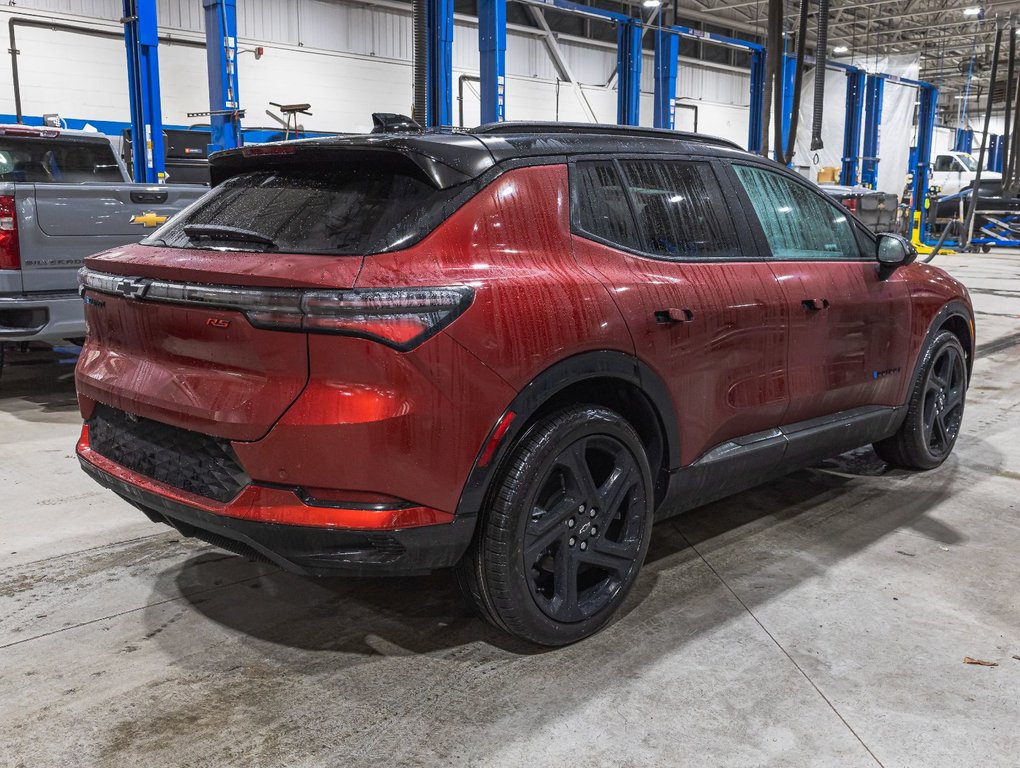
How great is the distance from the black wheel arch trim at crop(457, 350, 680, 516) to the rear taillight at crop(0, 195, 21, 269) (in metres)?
4.44

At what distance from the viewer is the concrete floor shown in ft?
7.51

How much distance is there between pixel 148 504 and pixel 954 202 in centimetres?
2492

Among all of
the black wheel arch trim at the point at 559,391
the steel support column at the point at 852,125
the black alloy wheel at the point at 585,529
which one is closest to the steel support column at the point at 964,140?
the steel support column at the point at 852,125

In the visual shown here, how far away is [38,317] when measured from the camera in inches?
224

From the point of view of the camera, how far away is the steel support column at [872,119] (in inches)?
872

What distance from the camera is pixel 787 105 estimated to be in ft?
59.7

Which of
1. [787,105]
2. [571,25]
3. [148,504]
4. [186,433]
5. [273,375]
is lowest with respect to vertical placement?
[148,504]

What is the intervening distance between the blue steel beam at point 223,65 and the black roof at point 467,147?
6.33m

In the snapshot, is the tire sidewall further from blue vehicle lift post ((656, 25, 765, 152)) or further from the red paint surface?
blue vehicle lift post ((656, 25, 765, 152))

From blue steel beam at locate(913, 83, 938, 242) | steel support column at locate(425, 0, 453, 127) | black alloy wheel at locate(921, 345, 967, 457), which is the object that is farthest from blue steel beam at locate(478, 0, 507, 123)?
blue steel beam at locate(913, 83, 938, 242)

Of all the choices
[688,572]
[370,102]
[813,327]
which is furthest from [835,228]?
[370,102]

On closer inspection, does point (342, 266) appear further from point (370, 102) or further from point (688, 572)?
point (370, 102)

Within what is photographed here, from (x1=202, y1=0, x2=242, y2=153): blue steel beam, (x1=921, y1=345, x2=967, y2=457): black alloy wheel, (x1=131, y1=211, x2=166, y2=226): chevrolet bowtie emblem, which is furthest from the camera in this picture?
(x1=202, y1=0, x2=242, y2=153): blue steel beam

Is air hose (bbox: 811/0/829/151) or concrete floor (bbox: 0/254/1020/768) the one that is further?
air hose (bbox: 811/0/829/151)
